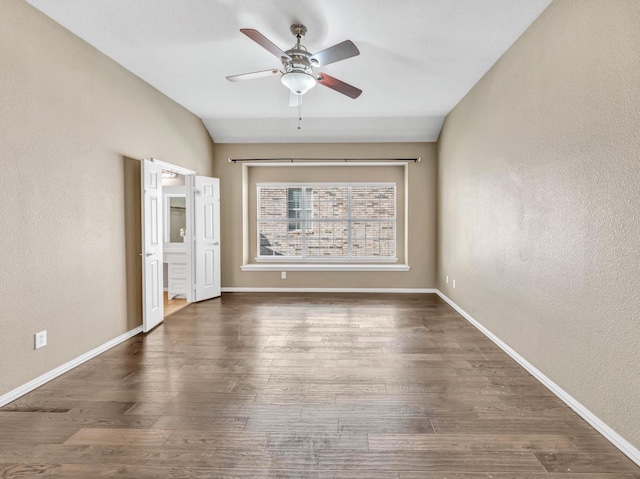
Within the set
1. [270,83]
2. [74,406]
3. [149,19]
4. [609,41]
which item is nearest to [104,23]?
[149,19]

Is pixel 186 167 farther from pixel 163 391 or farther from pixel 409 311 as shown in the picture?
pixel 409 311

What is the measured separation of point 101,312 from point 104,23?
2.58 metres

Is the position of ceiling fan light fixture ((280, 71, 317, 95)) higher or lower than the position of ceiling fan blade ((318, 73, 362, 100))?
lower

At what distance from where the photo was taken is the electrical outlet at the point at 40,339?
256 centimetres

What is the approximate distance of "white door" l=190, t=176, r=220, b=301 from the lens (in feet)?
17.0

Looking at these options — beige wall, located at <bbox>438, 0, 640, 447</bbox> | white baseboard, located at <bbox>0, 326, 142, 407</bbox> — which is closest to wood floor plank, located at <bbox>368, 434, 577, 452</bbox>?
beige wall, located at <bbox>438, 0, 640, 447</bbox>

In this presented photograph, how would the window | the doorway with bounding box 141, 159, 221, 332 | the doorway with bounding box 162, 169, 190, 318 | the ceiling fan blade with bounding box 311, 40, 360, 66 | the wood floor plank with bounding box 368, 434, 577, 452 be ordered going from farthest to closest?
the window
the doorway with bounding box 162, 169, 190, 318
the doorway with bounding box 141, 159, 221, 332
the ceiling fan blade with bounding box 311, 40, 360, 66
the wood floor plank with bounding box 368, 434, 577, 452

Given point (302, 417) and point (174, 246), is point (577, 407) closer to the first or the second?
point (302, 417)

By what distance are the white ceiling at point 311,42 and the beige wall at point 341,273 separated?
0.98m

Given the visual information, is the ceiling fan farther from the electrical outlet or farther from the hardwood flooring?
the hardwood flooring

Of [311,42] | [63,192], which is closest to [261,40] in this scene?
[311,42]

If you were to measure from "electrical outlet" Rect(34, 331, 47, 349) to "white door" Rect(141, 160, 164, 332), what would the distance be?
115 centimetres

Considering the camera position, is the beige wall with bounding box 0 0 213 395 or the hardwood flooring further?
the hardwood flooring

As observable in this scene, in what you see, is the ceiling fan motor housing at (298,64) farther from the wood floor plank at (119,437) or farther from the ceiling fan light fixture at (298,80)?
the wood floor plank at (119,437)
